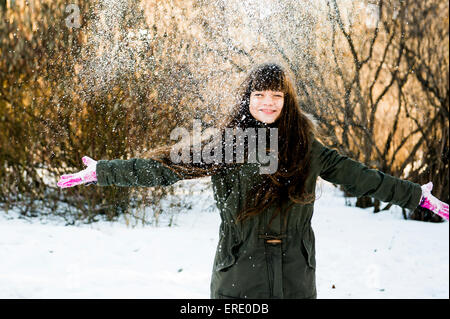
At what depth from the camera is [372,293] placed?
11.8 ft

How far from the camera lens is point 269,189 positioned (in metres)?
1.65

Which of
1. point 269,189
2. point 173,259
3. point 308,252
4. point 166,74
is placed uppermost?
point 166,74

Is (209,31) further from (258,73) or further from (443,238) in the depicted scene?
(443,238)

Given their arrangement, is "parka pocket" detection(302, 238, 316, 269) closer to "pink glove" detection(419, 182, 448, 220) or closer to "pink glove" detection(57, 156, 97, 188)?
"pink glove" detection(419, 182, 448, 220)

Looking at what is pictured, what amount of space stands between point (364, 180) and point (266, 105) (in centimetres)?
47

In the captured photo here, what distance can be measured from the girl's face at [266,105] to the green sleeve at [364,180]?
0.65 feet

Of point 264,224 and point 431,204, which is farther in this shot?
point 431,204

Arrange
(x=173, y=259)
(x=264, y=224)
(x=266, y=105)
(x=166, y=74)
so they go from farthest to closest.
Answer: (x=173, y=259), (x=166, y=74), (x=266, y=105), (x=264, y=224)

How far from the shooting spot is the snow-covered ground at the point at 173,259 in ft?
10.8

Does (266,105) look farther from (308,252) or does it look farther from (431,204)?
(431,204)

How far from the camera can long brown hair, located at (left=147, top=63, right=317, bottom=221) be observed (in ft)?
5.40

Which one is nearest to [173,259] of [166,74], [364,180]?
[166,74]

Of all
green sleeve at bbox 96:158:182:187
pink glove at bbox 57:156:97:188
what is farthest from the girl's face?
pink glove at bbox 57:156:97:188
